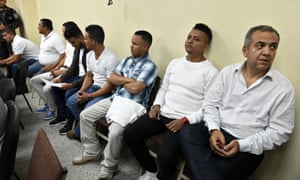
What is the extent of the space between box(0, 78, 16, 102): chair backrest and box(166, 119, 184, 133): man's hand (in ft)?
4.35

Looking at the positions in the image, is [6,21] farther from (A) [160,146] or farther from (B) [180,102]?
(A) [160,146]

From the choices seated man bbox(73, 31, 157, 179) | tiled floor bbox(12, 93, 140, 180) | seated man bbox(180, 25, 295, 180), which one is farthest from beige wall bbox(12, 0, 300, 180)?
tiled floor bbox(12, 93, 140, 180)

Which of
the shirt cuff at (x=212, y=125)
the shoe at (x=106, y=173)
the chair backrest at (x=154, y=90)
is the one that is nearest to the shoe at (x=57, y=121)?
the shoe at (x=106, y=173)

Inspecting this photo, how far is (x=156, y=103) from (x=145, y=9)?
39.7 inches

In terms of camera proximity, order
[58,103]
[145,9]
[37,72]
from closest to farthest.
Answer: 1. [145,9]
2. [58,103]
3. [37,72]

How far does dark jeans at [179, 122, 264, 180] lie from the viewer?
4.92 ft

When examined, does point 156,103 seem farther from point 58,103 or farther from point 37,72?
point 37,72

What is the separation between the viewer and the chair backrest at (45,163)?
911 millimetres

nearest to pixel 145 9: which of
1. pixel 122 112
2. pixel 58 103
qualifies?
pixel 122 112

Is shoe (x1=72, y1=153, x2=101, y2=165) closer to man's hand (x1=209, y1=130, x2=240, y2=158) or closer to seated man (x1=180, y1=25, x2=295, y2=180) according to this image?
seated man (x1=180, y1=25, x2=295, y2=180)

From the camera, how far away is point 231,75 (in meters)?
1.77

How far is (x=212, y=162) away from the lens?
1.53m

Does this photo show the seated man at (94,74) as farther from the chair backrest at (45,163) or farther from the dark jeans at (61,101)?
the chair backrest at (45,163)

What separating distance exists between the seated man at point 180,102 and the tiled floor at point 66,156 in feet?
0.86
